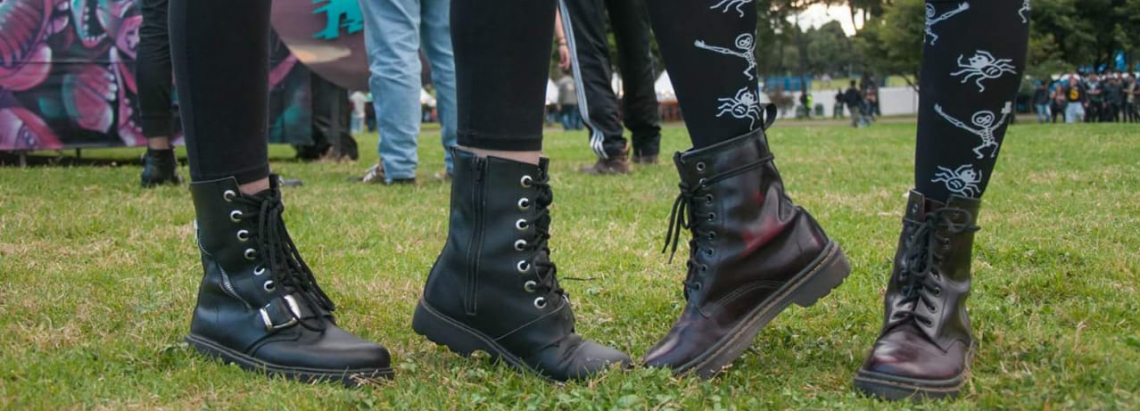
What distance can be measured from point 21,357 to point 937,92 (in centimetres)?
159

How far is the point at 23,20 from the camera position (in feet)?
22.7

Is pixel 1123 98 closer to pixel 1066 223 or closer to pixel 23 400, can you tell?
pixel 1066 223

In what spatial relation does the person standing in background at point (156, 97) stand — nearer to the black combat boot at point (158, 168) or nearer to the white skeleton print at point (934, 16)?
Result: the black combat boot at point (158, 168)

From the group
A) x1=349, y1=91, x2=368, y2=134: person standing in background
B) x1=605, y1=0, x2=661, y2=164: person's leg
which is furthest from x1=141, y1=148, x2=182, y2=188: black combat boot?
x1=349, y1=91, x2=368, y2=134: person standing in background

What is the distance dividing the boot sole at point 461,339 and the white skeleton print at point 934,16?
0.86 metres

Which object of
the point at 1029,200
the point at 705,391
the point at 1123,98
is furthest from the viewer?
the point at 1123,98

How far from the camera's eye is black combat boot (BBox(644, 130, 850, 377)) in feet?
5.64

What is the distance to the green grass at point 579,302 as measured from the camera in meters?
1.55

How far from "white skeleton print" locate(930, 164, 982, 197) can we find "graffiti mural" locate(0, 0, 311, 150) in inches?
245

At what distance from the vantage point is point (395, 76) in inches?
190

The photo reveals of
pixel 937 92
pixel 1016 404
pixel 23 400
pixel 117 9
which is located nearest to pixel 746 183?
pixel 937 92

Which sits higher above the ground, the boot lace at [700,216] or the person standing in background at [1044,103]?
the boot lace at [700,216]

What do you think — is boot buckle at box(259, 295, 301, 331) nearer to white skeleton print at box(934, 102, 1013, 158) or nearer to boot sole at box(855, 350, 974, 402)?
boot sole at box(855, 350, 974, 402)

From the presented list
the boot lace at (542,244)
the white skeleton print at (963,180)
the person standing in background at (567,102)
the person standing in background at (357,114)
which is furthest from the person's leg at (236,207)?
the person standing in background at (357,114)
